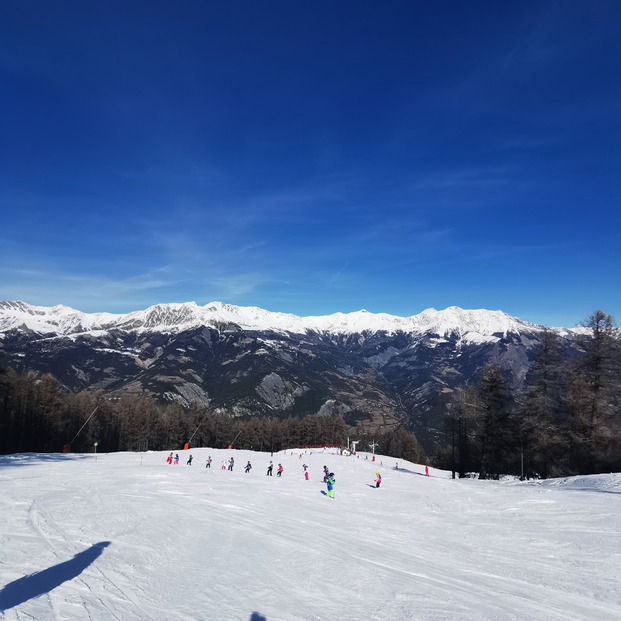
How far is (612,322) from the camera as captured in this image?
34.6 m

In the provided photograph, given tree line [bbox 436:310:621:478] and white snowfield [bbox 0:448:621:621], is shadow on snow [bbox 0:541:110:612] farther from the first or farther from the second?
tree line [bbox 436:310:621:478]

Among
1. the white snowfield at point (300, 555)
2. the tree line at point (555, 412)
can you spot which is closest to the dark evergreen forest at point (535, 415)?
the tree line at point (555, 412)

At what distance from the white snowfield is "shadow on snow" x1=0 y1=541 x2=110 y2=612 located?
0.05m

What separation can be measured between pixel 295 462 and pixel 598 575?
51122mm

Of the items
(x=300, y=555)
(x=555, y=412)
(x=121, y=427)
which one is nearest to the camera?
(x=300, y=555)

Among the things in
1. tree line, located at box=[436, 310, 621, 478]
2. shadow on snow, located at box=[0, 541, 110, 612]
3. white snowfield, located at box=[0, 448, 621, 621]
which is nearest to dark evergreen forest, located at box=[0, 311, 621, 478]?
tree line, located at box=[436, 310, 621, 478]

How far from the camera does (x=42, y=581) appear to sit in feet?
28.1

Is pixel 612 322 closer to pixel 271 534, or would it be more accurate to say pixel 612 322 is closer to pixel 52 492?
pixel 271 534

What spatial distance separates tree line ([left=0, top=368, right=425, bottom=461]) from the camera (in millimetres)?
74250

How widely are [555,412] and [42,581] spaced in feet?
129

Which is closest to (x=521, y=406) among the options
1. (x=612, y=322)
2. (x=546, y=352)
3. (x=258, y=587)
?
(x=546, y=352)

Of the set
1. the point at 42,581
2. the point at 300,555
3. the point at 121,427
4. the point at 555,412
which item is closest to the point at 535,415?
the point at 555,412

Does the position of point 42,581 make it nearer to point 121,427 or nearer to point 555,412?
point 555,412

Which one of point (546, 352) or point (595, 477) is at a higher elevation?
point (546, 352)
